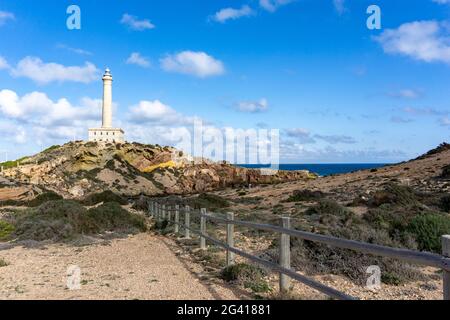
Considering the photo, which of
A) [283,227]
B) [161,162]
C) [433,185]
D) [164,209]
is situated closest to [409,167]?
[433,185]

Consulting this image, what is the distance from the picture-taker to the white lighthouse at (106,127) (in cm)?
8388

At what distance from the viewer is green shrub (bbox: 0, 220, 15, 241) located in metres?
17.0

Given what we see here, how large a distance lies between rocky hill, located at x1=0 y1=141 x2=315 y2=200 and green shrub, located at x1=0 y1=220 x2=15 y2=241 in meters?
32.4

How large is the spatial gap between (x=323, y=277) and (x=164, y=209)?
1264 cm

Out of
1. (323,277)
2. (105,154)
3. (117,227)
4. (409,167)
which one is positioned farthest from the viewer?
(105,154)

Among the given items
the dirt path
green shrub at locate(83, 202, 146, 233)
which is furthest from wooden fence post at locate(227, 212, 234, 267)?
green shrub at locate(83, 202, 146, 233)

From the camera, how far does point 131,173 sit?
65.4 metres

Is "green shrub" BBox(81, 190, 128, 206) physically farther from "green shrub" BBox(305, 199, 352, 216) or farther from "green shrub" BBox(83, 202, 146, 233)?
"green shrub" BBox(305, 199, 352, 216)

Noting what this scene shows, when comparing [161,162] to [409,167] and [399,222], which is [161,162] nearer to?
[409,167]

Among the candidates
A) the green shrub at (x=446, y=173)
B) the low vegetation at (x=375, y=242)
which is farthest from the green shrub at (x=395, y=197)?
the green shrub at (x=446, y=173)
